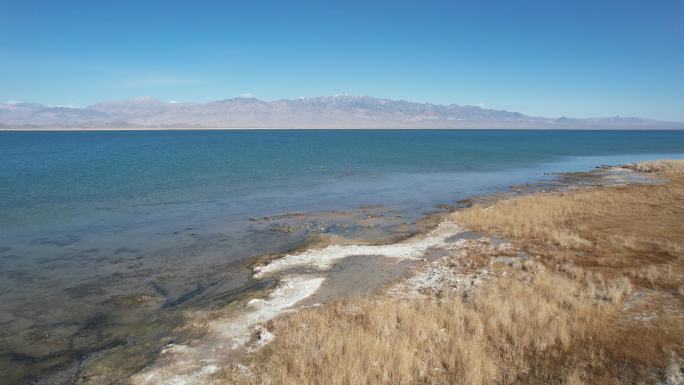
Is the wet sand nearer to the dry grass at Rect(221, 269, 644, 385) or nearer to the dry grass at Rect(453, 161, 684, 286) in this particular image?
the dry grass at Rect(221, 269, 644, 385)

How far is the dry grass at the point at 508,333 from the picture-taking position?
8.56 metres

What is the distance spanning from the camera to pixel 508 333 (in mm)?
10195

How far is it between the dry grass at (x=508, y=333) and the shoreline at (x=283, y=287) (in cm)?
73

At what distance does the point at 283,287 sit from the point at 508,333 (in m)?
7.33

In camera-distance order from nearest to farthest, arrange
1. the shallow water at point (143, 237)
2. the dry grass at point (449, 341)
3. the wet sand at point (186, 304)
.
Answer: the dry grass at point (449, 341), the wet sand at point (186, 304), the shallow water at point (143, 237)

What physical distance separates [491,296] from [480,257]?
5.02 metres

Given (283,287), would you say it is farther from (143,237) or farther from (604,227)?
(604,227)

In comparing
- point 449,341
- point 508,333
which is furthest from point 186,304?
point 508,333

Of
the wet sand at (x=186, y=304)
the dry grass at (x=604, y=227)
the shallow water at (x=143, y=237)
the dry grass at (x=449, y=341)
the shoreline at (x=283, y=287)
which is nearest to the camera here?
the dry grass at (x=449, y=341)

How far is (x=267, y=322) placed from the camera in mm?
11406

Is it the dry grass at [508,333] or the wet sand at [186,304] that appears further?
the wet sand at [186,304]

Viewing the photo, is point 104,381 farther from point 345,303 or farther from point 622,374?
point 622,374

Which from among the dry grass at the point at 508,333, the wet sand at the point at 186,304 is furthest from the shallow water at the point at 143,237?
the dry grass at the point at 508,333

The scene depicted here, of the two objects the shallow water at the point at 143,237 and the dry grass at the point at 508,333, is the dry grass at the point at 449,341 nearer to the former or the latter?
the dry grass at the point at 508,333
